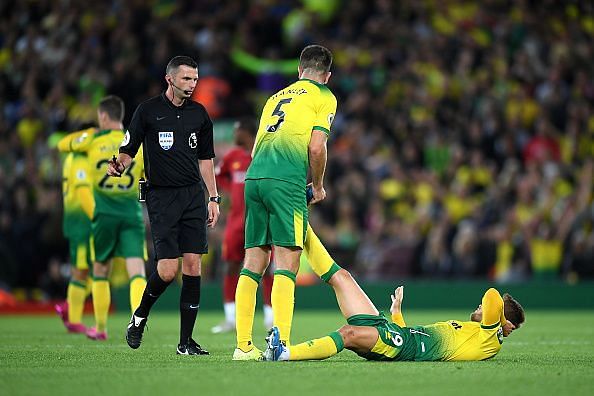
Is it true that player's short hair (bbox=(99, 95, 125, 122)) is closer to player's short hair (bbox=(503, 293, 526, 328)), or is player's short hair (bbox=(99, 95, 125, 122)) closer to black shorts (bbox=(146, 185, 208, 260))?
black shorts (bbox=(146, 185, 208, 260))

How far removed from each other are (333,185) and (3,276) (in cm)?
605

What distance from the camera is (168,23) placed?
77.8ft

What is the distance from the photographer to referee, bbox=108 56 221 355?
971cm

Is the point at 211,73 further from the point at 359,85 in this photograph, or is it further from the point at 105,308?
the point at 105,308

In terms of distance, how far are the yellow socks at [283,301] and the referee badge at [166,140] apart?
161 cm

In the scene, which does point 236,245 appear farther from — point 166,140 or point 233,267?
point 166,140

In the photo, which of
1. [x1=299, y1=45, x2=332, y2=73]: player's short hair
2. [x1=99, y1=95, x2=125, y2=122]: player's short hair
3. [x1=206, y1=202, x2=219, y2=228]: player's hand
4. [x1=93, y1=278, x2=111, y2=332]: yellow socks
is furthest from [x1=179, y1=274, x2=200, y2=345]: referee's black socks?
[x1=99, y1=95, x2=125, y2=122]: player's short hair

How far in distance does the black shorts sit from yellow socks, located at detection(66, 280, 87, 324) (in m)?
3.90

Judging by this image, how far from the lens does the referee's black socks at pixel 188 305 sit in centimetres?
983

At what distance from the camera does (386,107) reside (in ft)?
74.0

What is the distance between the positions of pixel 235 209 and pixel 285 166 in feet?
18.3

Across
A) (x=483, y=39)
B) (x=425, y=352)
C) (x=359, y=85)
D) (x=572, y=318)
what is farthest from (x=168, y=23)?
(x=425, y=352)

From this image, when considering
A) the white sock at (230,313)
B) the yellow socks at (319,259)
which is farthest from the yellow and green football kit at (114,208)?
the yellow socks at (319,259)

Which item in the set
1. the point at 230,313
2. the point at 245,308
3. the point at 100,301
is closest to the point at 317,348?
the point at 245,308
